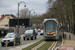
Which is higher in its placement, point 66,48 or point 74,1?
point 74,1

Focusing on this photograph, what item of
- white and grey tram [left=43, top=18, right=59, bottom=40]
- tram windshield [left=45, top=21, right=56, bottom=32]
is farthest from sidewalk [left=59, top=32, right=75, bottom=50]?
tram windshield [left=45, top=21, right=56, bottom=32]

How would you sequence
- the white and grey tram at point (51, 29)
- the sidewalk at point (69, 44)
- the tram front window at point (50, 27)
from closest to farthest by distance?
the sidewalk at point (69, 44), the white and grey tram at point (51, 29), the tram front window at point (50, 27)

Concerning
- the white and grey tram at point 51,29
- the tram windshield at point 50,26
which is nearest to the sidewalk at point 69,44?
the white and grey tram at point 51,29

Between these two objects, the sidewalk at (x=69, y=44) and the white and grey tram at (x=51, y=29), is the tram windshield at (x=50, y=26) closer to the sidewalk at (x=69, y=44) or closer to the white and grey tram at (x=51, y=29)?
the white and grey tram at (x=51, y=29)

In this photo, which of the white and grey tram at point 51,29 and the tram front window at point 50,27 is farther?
the tram front window at point 50,27

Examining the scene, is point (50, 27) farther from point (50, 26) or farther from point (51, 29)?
point (51, 29)

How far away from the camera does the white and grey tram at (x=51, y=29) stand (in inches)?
1216

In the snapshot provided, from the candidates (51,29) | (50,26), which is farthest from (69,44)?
(50,26)

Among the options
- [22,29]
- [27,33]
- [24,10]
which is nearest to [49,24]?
[27,33]

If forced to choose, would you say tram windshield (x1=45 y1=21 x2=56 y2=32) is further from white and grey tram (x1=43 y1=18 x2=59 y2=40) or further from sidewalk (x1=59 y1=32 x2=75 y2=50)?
sidewalk (x1=59 y1=32 x2=75 y2=50)

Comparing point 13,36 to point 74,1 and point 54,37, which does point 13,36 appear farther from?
point 74,1

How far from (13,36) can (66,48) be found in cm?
1669

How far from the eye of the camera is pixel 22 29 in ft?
250

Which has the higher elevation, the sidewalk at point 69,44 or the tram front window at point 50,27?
the tram front window at point 50,27
